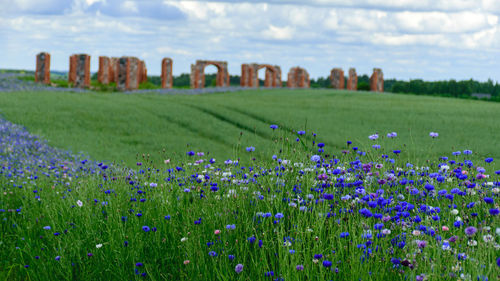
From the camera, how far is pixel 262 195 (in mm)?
4516

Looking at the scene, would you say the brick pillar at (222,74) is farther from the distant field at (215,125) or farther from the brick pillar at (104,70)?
the distant field at (215,125)

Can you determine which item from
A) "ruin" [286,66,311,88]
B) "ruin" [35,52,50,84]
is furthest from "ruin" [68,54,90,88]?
"ruin" [286,66,311,88]

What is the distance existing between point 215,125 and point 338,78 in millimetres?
28011

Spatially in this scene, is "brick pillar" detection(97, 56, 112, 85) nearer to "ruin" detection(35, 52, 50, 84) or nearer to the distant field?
"ruin" detection(35, 52, 50, 84)

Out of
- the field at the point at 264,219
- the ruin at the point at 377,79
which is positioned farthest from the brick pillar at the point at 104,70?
the field at the point at 264,219

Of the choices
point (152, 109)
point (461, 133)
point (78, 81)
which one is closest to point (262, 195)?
point (461, 133)

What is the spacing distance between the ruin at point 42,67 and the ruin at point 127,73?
5.68 metres

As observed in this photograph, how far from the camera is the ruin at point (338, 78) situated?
42500 millimetres

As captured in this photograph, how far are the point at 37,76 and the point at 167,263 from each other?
3584 cm

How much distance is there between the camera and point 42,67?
36094 millimetres

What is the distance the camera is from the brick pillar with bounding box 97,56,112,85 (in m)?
36.6

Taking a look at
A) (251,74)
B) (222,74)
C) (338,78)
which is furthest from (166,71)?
(338,78)

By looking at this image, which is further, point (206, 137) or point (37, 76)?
point (37, 76)

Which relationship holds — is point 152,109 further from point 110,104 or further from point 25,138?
point 25,138
